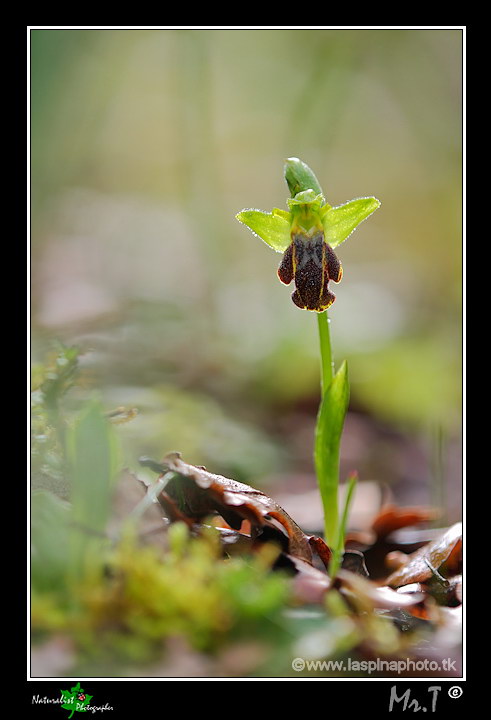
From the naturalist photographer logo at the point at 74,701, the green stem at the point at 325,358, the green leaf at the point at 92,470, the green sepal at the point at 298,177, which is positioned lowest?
the naturalist photographer logo at the point at 74,701

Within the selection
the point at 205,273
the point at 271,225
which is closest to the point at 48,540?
the point at 271,225

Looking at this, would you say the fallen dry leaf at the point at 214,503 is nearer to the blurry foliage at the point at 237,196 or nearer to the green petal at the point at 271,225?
the green petal at the point at 271,225

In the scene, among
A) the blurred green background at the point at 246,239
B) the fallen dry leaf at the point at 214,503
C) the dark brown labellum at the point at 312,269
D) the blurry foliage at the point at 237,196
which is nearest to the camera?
the fallen dry leaf at the point at 214,503

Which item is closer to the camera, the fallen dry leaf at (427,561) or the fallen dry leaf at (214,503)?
the fallen dry leaf at (214,503)

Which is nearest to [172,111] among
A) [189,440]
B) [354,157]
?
[354,157]

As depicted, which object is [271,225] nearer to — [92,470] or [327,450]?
[327,450]

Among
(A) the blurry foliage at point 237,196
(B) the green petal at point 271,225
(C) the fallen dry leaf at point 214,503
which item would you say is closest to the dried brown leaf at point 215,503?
(C) the fallen dry leaf at point 214,503
